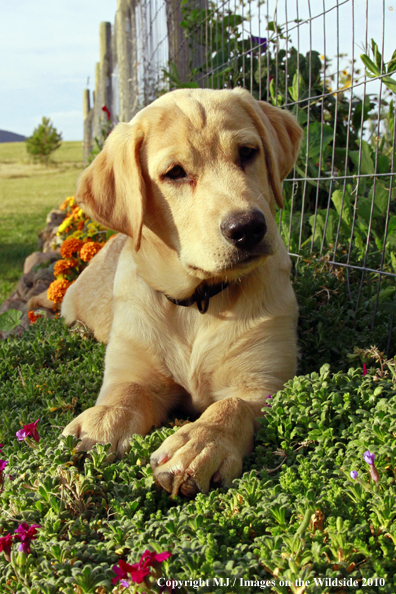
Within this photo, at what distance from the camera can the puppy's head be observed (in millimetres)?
2186

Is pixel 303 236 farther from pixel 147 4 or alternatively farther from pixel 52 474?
pixel 147 4

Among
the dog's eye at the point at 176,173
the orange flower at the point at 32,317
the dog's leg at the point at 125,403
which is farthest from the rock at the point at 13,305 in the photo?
the dog's eye at the point at 176,173

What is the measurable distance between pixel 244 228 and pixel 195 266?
35cm

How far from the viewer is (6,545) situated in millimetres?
1558

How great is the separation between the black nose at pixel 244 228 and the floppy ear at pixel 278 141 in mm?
633

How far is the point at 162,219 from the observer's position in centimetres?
252

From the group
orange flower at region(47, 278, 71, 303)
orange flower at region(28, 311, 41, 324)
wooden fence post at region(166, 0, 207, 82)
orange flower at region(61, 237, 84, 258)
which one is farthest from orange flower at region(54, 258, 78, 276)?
wooden fence post at region(166, 0, 207, 82)

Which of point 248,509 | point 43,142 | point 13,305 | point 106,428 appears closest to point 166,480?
point 248,509

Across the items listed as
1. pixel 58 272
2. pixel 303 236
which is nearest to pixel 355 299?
pixel 303 236

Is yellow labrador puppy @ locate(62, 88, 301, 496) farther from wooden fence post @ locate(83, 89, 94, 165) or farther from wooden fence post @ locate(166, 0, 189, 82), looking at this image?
wooden fence post @ locate(83, 89, 94, 165)

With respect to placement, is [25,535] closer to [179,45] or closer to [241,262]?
[241,262]

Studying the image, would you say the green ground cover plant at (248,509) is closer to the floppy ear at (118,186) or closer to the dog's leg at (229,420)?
the dog's leg at (229,420)

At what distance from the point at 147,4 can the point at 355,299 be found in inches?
251

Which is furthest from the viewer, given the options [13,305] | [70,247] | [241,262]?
[13,305]
